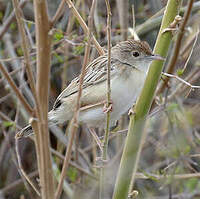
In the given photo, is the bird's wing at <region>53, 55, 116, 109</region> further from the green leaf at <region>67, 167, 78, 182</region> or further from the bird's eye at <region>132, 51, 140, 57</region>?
the green leaf at <region>67, 167, 78, 182</region>

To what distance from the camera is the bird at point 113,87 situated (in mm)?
2547

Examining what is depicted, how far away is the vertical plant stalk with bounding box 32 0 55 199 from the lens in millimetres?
1389

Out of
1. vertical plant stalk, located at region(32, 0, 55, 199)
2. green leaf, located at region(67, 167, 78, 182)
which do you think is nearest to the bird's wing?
vertical plant stalk, located at region(32, 0, 55, 199)

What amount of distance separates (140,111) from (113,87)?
473 millimetres

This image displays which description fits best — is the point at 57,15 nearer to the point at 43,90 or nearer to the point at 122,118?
the point at 43,90

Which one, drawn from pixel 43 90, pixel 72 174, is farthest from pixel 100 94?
pixel 72 174

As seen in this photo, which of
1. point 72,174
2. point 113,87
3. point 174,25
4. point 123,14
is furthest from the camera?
point 72,174

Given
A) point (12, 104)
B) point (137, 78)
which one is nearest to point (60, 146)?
point (12, 104)

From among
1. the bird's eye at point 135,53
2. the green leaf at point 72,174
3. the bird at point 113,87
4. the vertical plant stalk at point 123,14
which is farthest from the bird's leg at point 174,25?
the green leaf at point 72,174

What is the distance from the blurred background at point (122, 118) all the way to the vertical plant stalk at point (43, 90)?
1.55m

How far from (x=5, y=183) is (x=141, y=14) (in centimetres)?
257

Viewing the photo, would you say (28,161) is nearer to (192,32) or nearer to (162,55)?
(192,32)

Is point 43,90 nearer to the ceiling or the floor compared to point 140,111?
nearer to the ceiling

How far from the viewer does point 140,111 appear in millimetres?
2117
